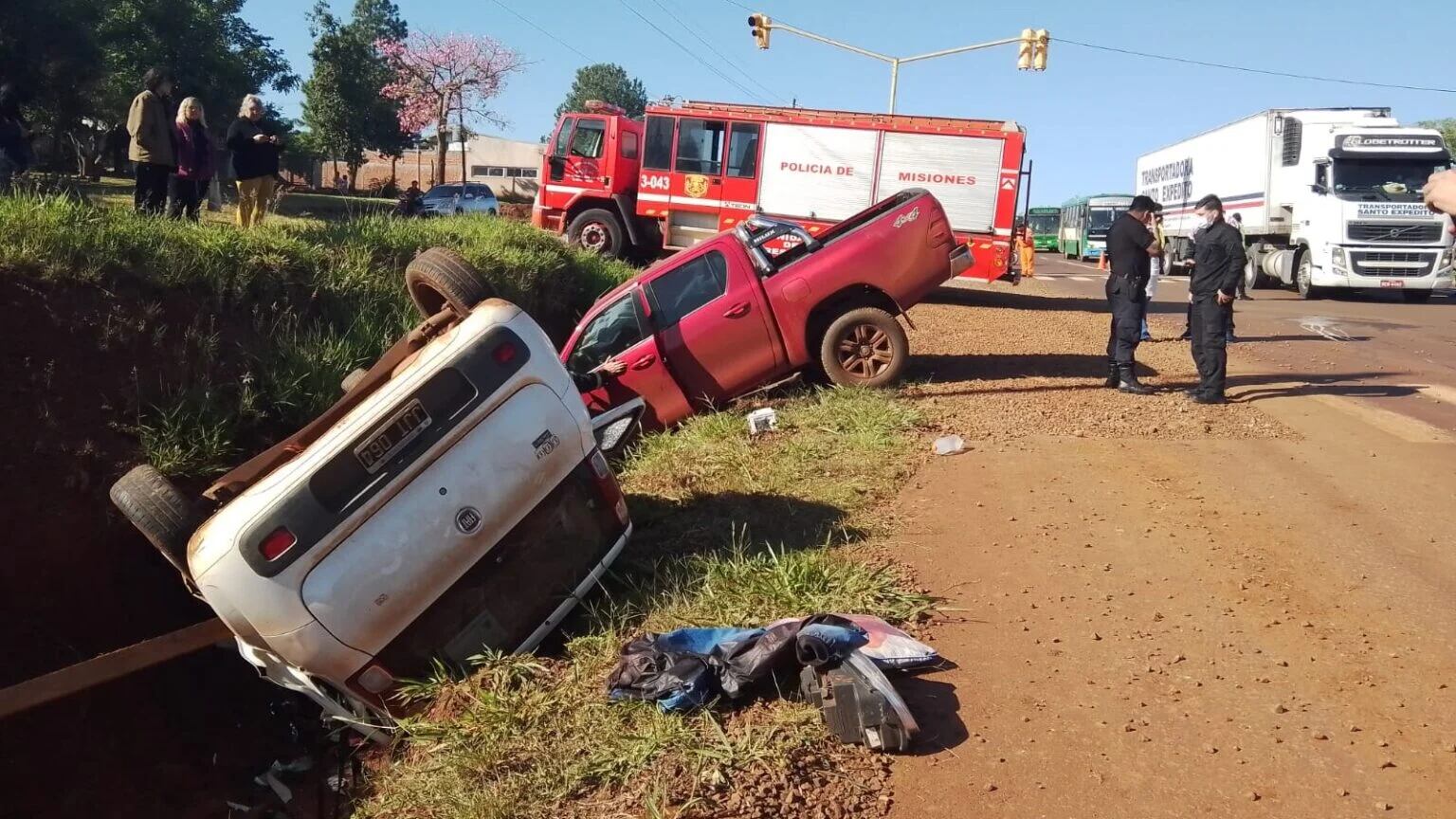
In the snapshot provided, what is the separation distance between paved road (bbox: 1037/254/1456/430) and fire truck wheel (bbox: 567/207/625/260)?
9997 millimetres

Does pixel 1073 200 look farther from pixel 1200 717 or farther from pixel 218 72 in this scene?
pixel 1200 717

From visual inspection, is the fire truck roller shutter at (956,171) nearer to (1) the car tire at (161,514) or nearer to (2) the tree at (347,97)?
(1) the car tire at (161,514)

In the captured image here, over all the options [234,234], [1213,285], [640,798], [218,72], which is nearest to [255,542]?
[640,798]

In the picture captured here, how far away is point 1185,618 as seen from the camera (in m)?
4.63

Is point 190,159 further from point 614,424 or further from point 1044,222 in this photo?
point 1044,222

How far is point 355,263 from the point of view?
891 centimetres

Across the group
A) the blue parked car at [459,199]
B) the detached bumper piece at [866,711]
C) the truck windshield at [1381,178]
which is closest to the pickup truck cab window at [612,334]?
the detached bumper piece at [866,711]

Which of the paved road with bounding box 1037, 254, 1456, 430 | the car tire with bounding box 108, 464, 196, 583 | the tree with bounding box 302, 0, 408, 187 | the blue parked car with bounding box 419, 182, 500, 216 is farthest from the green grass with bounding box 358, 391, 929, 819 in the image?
the tree with bounding box 302, 0, 408, 187

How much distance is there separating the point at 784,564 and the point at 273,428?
12.5ft

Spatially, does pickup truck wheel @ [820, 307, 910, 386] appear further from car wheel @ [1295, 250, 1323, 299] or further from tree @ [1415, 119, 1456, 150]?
tree @ [1415, 119, 1456, 150]

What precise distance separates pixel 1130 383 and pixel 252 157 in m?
8.93

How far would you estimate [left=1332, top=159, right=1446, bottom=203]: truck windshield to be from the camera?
21.6 meters

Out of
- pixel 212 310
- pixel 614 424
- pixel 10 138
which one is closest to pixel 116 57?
pixel 10 138

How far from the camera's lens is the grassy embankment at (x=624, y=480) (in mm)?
3706
